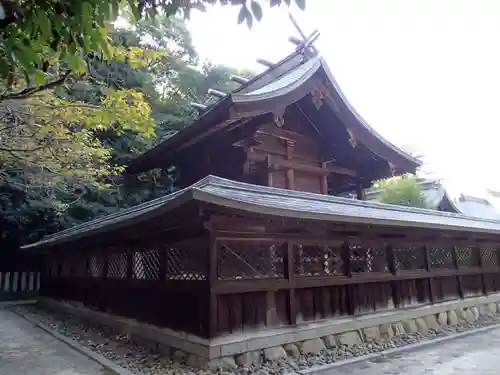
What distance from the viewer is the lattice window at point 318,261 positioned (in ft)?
19.6

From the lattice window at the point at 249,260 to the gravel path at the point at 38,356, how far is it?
2001 millimetres

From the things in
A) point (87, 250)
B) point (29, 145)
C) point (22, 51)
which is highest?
point (29, 145)

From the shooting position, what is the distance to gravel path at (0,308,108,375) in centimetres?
516

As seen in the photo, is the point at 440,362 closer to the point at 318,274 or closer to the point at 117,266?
the point at 318,274

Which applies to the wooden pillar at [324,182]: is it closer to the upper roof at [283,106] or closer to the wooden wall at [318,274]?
the upper roof at [283,106]

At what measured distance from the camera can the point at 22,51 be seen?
2.06 metres

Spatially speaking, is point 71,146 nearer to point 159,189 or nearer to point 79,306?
point 79,306

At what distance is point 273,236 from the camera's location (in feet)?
18.3

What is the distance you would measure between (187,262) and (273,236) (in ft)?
4.14

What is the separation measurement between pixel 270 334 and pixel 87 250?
545 cm

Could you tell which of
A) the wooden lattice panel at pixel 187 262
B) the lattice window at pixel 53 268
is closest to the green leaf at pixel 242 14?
the wooden lattice panel at pixel 187 262

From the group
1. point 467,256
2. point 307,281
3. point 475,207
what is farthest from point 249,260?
point 475,207

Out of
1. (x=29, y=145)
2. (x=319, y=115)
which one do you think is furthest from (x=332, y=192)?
(x=29, y=145)

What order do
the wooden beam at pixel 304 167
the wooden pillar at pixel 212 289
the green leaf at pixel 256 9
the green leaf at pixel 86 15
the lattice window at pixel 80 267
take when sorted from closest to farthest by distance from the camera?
the green leaf at pixel 86 15
the green leaf at pixel 256 9
the wooden pillar at pixel 212 289
the wooden beam at pixel 304 167
the lattice window at pixel 80 267
